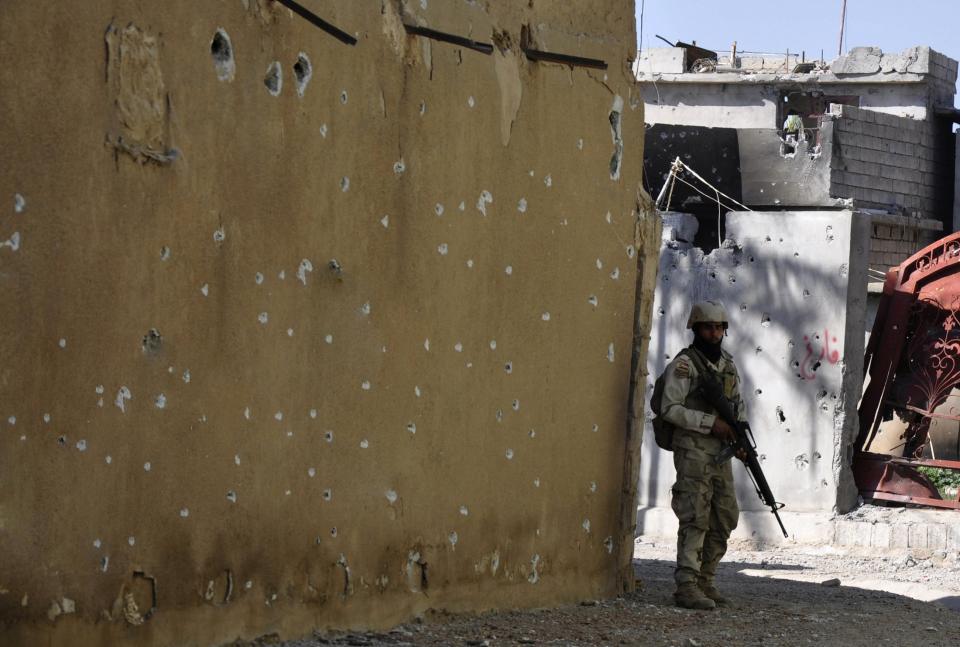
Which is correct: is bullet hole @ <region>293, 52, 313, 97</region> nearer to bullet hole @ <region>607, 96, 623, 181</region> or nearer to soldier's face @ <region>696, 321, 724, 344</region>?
bullet hole @ <region>607, 96, 623, 181</region>

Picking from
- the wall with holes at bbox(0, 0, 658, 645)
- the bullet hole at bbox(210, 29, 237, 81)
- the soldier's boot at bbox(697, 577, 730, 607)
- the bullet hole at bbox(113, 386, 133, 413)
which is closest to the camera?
the wall with holes at bbox(0, 0, 658, 645)

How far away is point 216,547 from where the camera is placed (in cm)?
428

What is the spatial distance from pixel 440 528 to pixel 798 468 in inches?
197

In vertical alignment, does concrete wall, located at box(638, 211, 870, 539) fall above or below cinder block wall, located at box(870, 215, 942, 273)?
below

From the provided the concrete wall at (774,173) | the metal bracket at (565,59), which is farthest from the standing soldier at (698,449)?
the concrete wall at (774,173)

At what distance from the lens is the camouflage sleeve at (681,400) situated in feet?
20.8

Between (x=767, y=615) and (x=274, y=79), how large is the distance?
3441mm

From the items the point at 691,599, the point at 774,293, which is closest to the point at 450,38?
the point at 691,599

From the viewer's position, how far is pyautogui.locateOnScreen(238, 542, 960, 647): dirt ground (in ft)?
17.4

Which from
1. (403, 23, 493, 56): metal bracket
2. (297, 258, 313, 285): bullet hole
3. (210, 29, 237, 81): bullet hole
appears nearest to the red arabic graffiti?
(403, 23, 493, 56): metal bracket

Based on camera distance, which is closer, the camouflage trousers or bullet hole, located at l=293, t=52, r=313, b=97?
bullet hole, located at l=293, t=52, r=313, b=97

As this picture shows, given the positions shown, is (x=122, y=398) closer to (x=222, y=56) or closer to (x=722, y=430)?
(x=222, y=56)

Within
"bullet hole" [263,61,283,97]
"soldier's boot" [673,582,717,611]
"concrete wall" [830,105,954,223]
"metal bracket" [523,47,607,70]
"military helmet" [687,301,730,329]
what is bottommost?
"soldier's boot" [673,582,717,611]

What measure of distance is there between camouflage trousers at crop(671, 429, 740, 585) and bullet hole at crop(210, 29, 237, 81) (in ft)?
9.90
